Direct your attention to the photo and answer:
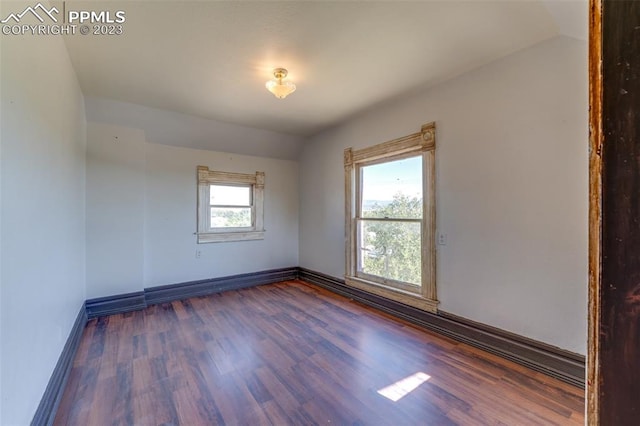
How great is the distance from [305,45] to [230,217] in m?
3.27

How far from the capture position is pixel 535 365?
2219 mm

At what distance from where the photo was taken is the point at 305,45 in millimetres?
2246

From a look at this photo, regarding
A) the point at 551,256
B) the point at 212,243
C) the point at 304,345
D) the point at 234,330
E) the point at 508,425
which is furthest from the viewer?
the point at 212,243

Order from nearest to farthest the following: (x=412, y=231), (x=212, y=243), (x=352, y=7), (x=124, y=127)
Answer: (x=352, y=7), (x=412, y=231), (x=124, y=127), (x=212, y=243)

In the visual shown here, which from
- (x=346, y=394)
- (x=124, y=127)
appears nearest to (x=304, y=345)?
(x=346, y=394)

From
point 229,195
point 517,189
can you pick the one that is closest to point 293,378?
point 517,189

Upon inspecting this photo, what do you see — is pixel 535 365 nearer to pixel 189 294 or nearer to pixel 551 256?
pixel 551 256

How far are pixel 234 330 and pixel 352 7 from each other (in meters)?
3.14

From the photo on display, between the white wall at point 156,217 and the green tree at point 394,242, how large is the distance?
196 cm

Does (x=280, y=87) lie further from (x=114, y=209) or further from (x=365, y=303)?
(x=365, y=303)

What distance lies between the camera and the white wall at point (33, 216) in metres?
1.25

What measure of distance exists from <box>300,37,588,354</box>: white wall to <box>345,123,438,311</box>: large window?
0.52 ft

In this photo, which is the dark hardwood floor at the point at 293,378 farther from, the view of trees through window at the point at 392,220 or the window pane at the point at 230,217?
the window pane at the point at 230,217

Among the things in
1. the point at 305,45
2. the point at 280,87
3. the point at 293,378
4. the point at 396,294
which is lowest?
the point at 293,378
